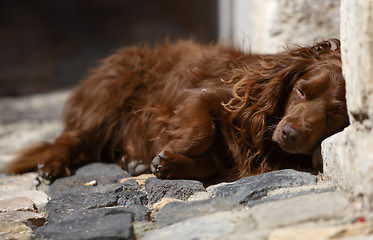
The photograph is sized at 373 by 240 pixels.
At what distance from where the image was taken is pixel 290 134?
2.66 metres

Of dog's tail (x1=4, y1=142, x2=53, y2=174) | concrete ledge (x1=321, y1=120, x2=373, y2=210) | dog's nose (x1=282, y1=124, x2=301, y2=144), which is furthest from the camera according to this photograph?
dog's tail (x1=4, y1=142, x2=53, y2=174)

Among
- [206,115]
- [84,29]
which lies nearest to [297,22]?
[206,115]

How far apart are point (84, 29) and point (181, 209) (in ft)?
36.2

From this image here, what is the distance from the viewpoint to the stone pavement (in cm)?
193

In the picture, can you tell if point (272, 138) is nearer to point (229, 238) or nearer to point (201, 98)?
point (201, 98)

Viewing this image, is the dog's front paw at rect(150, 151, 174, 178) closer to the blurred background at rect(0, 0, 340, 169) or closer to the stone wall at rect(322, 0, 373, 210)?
the stone wall at rect(322, 0, 373, 210)

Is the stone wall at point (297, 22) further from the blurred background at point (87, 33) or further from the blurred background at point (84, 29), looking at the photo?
the blurred background at point (84, 29)

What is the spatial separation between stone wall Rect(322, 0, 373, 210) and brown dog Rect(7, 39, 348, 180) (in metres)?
0.51

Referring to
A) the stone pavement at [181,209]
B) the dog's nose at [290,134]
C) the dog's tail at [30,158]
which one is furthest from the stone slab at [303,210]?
the dog's tail at [30,158]

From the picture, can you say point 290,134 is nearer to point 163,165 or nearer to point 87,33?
point 163,165

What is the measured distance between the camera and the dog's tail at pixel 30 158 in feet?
12.7

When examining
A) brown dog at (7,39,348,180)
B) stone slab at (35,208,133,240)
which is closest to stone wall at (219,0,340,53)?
brown dog at (7,39,348,180)

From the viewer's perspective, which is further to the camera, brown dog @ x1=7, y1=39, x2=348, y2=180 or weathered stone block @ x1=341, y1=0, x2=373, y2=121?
brown dog @ x1=7, y1=39, x2=348, y2=180

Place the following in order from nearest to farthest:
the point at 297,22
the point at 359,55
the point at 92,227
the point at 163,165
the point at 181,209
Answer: the point at 359,55, the point at 92,227, the point at 181,209, the point at 163,165, the point at 297,22
